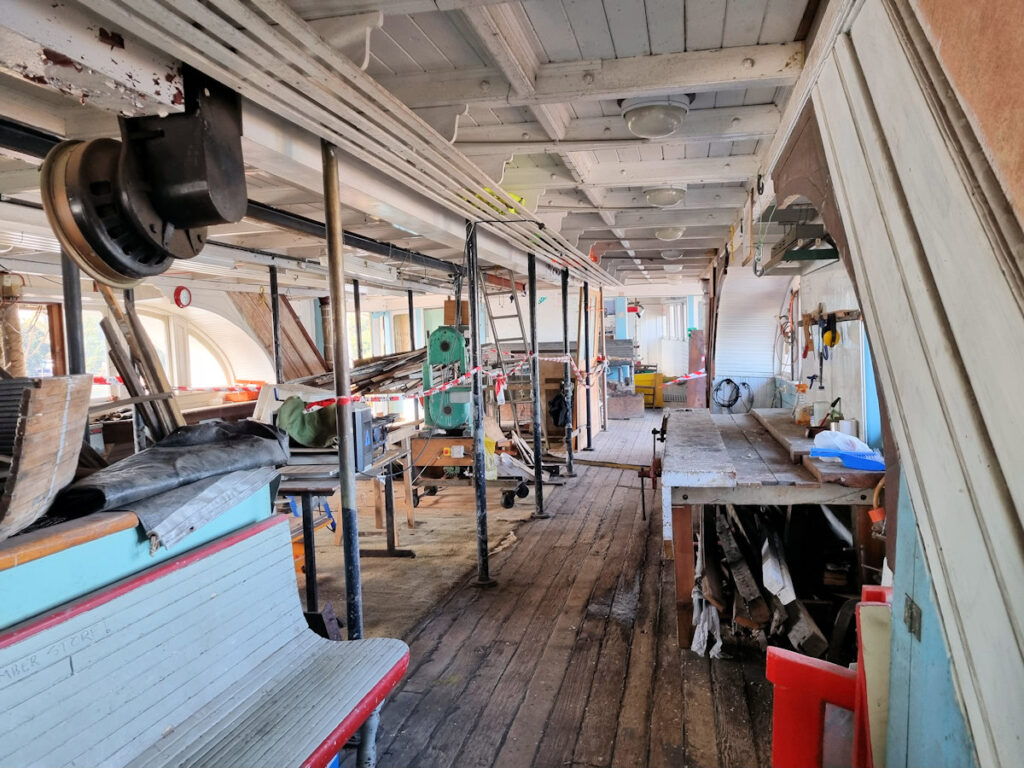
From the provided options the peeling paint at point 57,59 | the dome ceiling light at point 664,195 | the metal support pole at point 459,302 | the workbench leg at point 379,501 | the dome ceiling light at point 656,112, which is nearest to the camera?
the peeling paint at point 57,59

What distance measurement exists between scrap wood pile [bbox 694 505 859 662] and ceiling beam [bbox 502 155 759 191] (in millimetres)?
2147

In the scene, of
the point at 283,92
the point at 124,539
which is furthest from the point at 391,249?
the point at 124,539

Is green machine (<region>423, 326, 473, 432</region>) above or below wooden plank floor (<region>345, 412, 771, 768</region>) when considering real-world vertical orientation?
above

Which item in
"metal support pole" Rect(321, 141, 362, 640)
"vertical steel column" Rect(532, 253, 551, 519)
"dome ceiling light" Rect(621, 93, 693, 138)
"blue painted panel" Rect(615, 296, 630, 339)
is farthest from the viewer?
"blue painted panel" Rect(615, 296, 630, 339)

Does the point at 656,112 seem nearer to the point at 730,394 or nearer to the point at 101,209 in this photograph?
the point at 101,209

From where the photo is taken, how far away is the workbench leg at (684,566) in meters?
2.96

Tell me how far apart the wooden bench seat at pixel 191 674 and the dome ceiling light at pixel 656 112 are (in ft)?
8.04

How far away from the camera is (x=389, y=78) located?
2.62 metres

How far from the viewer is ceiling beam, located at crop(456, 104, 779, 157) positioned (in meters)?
3.15

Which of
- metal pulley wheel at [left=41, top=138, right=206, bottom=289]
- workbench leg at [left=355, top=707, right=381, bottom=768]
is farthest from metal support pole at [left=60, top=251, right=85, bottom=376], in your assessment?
workbench leg at [left=355, top=707, right=381, bottom=768]

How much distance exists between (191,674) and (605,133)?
10.0ft

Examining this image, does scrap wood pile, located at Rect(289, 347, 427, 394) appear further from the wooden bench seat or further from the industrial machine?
the wooden bench seat

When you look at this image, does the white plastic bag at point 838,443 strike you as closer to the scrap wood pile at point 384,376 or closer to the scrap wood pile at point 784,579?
the scrap wood pile at point 784,579

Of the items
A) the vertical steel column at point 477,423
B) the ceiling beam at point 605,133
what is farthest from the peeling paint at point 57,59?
the vertical steel column at point 477,423
